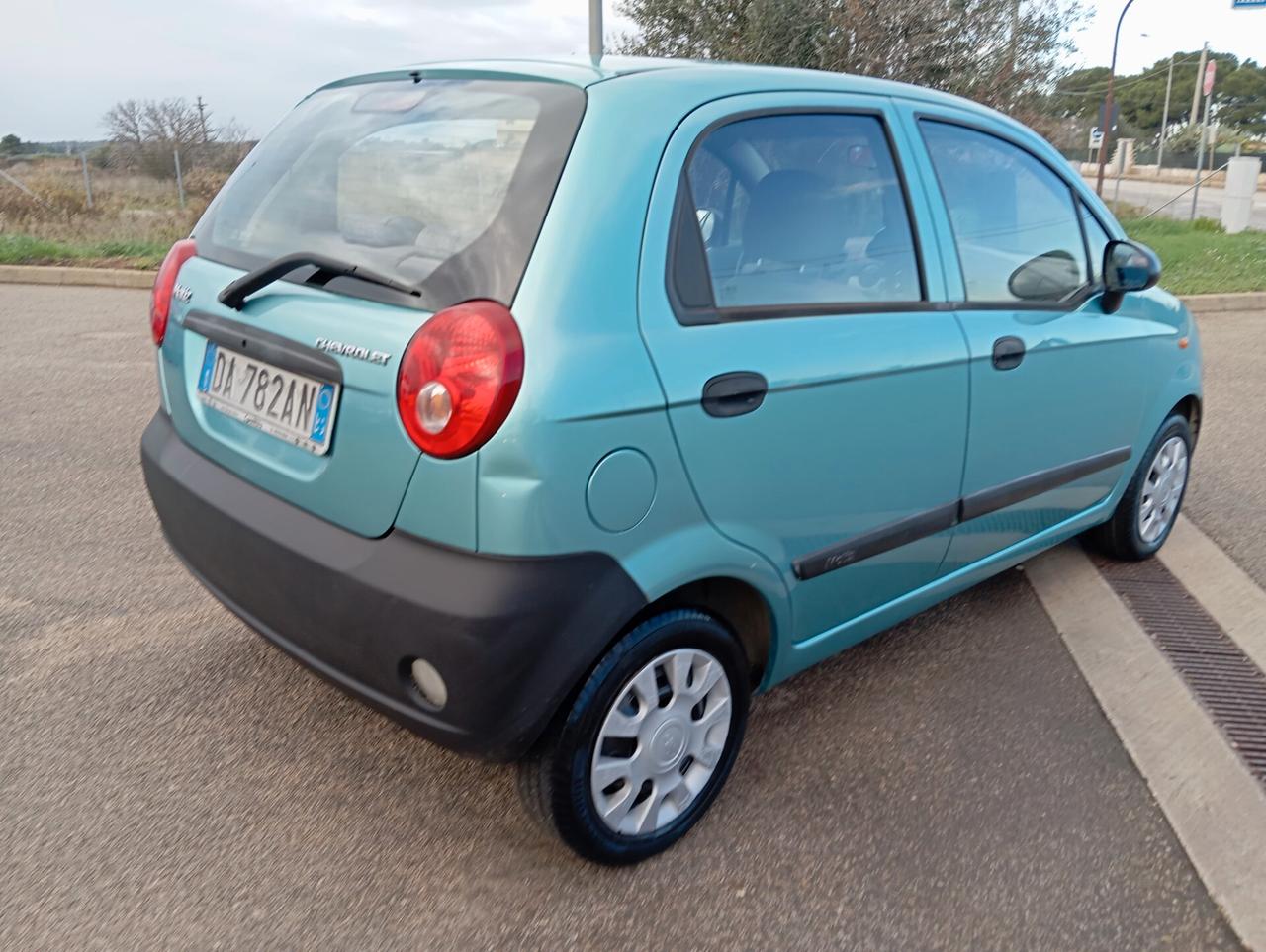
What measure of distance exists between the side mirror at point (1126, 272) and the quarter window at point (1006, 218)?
3.0 inches

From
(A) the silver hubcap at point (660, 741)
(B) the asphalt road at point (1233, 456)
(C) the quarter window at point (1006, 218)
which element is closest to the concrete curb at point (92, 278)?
(B) the asphalt road at point (1233, 456)

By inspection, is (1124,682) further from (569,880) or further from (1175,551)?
(569,880)

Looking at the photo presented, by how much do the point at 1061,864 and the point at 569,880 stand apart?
1092 millimetres

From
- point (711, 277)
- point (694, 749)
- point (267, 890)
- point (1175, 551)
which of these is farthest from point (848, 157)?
point (1175, 551)

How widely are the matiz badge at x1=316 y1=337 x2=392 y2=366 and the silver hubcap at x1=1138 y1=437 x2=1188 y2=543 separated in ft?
9.96

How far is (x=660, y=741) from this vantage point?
2.32 meters

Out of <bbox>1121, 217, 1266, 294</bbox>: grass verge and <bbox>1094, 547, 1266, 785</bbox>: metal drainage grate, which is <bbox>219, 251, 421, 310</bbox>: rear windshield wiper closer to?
<bbox>1094, 547, 1266, 785</bbox>: metal drainage grate

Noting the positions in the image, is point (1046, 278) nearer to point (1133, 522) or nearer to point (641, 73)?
point (1133, 522)

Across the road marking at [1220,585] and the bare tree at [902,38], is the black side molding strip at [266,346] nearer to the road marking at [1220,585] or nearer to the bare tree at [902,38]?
the road marking at [1220,585]

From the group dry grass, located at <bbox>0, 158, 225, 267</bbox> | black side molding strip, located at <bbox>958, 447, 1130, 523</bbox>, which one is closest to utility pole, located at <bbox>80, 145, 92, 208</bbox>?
dry grass, located at <bbox>0, 158, 225, 267</bbox>

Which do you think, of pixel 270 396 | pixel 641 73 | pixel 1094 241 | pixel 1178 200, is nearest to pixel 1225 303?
pixel 1094 241

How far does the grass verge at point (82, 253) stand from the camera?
11102mm

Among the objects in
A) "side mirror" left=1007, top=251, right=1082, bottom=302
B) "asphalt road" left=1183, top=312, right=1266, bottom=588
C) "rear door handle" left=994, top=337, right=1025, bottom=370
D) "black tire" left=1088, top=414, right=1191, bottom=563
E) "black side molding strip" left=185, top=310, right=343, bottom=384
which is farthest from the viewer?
"asphalt road" left=1183, top=312, right=1266, bottom=588

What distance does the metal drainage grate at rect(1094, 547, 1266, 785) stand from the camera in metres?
2.99
